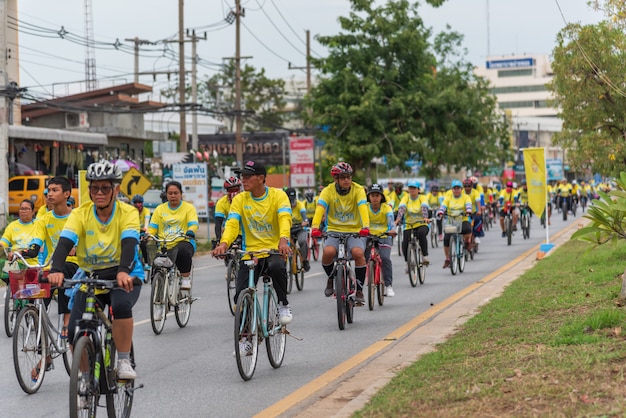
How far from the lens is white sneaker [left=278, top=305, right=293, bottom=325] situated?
9766mm

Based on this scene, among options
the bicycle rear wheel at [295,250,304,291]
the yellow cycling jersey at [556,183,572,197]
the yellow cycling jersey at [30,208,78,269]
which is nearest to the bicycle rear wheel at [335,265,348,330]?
the yellow cycling jersey at [30,208,78,269]

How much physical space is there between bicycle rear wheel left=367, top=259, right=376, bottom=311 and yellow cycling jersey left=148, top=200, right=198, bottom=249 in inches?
97.6

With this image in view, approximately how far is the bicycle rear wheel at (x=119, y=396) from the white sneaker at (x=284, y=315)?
2.65 meters

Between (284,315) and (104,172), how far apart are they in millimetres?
3358

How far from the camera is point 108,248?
7.20 metres

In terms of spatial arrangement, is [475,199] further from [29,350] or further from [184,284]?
[29,350]

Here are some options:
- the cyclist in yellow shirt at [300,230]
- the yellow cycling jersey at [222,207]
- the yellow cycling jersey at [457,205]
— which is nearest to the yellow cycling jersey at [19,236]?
the yellow cycling jersey at [222,207]

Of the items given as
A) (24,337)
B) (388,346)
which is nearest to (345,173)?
(388,346)

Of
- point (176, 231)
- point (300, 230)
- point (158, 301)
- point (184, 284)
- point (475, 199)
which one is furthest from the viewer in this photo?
point (475, 199)

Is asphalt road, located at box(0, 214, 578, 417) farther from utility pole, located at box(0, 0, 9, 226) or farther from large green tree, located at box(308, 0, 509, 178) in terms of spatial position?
large green tree, located at box(308, 0, 509, 178)

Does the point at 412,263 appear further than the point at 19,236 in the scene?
Yes

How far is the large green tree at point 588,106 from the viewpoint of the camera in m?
25.6

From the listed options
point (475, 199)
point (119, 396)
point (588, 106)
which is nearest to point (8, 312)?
point (119, 396)

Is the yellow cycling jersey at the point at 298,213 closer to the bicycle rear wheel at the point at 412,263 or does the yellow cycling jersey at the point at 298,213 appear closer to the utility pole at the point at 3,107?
the bicycle rear wheel at the point at 412,263
